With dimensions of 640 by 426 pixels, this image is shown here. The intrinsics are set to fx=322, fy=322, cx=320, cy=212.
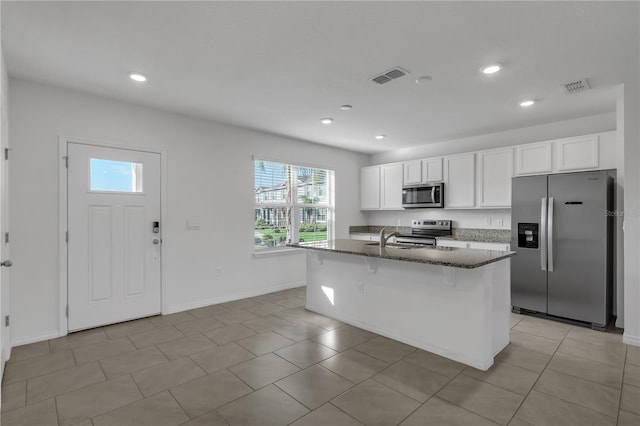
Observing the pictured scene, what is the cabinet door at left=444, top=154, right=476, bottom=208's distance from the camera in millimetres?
5074

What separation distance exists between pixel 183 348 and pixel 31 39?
2801 mm

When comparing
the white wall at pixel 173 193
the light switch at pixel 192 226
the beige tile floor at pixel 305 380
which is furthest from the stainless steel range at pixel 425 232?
the light switch at pixel 192 226

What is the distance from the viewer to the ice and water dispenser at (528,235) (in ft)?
13.2

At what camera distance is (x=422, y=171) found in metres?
5.71

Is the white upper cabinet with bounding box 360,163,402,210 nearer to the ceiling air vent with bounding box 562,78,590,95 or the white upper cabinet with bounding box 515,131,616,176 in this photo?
the white upper cabinet with bounding box 515,131,616,176

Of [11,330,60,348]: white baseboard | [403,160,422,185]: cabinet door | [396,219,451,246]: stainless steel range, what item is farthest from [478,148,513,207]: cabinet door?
[11,330,60,348]: white baseboard

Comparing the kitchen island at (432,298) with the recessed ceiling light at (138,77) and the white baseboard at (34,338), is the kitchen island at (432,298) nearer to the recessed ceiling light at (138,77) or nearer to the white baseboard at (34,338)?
the recessed ceiling light at (138,77)

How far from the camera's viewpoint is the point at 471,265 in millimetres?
2383

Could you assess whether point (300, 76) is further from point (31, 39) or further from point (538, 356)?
point (538, 356)

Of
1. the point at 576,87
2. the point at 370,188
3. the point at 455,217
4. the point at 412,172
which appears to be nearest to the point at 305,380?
the point at 576,87

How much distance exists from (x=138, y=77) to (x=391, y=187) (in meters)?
4.47

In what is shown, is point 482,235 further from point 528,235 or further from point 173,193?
point 173,193

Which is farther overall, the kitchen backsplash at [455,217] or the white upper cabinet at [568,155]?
the kitchen backsplash at [455,217]

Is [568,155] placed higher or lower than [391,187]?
higher
